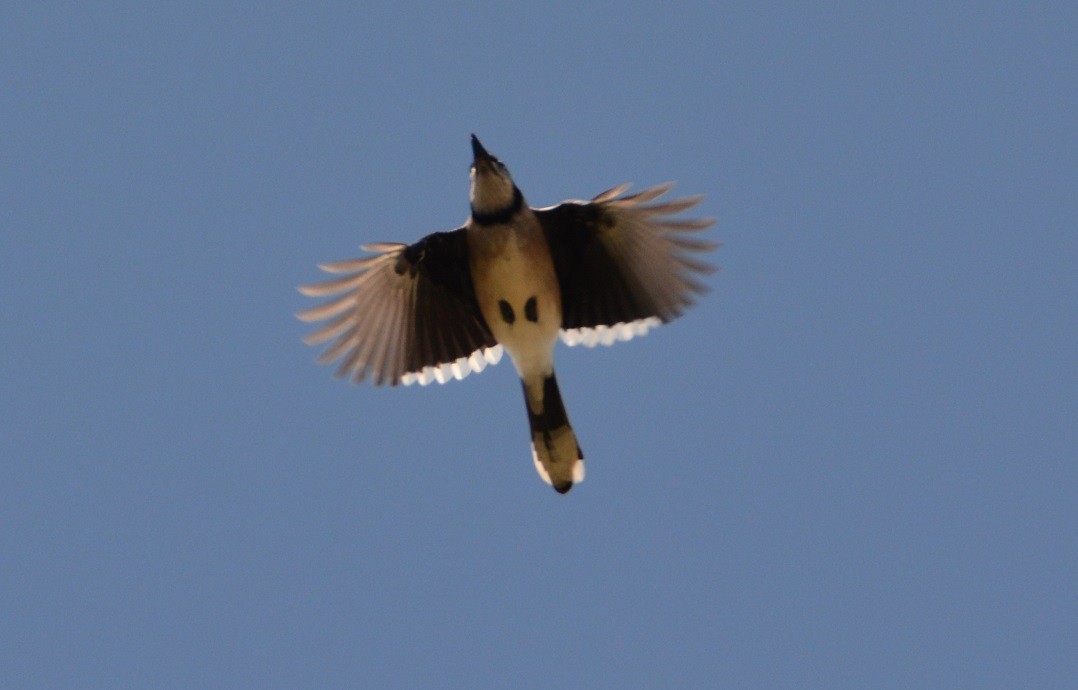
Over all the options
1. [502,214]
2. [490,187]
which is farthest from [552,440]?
[490,187]

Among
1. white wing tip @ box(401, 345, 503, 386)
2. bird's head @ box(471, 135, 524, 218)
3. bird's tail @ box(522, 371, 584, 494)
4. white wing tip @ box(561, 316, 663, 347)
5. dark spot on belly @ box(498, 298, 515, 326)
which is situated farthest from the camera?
white wing tip @ box(401, 345, 503, 386)

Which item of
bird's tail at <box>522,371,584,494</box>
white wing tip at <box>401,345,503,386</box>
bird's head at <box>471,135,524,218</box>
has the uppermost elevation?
bird's head at <box>471,135,524,218</box>

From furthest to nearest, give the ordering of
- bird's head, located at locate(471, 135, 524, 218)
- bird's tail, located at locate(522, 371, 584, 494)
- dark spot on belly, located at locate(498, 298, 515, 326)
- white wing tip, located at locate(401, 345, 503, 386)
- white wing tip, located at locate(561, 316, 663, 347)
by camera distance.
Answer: white wing tip, located at locate(401, 345, 503, 386), white wing tip, located at locate(561, 316, 663, 347), bird's tail, located at locate(522, 371, 584, 494), dark spot on belly, located at locate(498, 298, 515, 326), bird's head, located at locate(471, 135, 524, 218)

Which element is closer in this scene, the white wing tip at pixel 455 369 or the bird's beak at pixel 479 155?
the bird's beak at pixel 479 155

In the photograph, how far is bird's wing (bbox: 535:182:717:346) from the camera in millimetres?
11820

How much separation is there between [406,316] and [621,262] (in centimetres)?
164

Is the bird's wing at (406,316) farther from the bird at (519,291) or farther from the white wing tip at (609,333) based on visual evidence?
the white wing tip at (609,333)

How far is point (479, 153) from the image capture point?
1169cm

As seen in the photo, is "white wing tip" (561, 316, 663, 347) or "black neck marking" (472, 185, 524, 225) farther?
"white wing tip" (561, 316, 663, 347)

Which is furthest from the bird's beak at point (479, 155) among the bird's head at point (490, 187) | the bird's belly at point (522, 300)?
the bird's belly at point (522, 300)

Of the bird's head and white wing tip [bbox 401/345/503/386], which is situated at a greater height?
the bird's head

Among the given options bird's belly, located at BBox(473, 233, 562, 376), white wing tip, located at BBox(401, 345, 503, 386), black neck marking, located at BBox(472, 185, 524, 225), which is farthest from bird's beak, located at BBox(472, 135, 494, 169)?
white wing tip, located at BBox(401, 345, 503, 386)

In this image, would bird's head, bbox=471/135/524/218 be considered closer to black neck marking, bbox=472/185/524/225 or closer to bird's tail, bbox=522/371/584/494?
black neck marking, bbox=472/185/524/225

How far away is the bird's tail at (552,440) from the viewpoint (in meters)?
12.1
